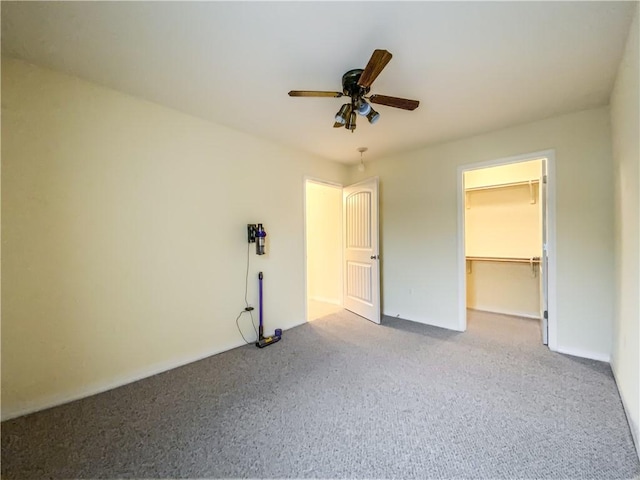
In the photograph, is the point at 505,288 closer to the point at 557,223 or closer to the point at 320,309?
the point at 557,223

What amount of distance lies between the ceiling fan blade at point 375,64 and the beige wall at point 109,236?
1.90 meters

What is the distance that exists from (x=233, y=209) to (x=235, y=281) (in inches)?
33.1

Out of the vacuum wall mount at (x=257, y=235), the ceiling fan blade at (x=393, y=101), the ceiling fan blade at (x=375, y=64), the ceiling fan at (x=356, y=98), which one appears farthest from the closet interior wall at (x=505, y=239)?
the vacuum wall mount at (x=257, y=235)

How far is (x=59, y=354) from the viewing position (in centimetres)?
199

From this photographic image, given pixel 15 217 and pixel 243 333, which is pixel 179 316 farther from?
pixel 15 217

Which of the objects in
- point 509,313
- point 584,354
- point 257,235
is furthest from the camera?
point 509,313

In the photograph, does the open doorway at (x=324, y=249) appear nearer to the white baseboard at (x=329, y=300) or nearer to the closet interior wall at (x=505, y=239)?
the white baseboard at (x=329, y=300)

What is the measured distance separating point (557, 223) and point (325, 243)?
3.31 m

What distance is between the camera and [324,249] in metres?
5.04

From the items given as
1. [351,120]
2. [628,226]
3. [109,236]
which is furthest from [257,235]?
[628,226]

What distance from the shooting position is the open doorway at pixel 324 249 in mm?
4625

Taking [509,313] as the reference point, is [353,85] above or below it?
above

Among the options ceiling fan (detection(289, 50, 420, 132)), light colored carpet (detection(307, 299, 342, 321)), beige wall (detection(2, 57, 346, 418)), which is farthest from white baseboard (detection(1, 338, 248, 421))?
ceiling fan (detection(289, 50, 420, 132))

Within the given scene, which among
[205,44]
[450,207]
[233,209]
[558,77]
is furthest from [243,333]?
[558,77]
